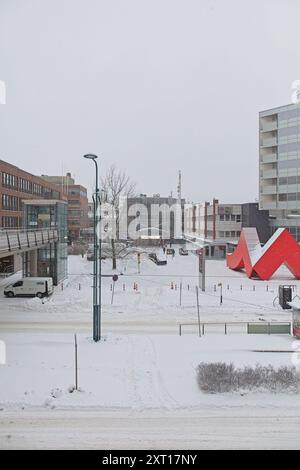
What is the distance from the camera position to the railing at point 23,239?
1193 centimetres

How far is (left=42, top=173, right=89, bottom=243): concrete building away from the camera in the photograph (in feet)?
122

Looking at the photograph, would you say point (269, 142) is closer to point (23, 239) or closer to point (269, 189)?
point (269, 189)

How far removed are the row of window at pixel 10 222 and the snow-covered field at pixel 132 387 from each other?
1092cm

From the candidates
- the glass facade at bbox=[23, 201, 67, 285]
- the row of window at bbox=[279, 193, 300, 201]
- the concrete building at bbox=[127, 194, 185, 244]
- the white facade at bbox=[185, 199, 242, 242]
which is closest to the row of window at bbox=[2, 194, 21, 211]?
the glass facade at bbox=[23, 201, 67, 285]

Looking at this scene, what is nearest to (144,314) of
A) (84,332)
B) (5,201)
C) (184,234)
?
(84,332)

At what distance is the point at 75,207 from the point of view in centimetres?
4162

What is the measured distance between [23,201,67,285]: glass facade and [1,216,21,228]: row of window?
3.97m

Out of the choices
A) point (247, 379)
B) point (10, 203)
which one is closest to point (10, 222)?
point (10, 203)

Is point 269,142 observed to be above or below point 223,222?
above

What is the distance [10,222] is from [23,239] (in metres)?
10.3

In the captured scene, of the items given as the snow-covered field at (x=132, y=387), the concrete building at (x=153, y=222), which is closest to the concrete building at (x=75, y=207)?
the concrete building at (x=153, y=222)

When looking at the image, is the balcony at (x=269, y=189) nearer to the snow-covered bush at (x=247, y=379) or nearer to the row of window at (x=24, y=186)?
the row of window at (x=24, y=186)

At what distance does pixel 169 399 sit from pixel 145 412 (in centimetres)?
50

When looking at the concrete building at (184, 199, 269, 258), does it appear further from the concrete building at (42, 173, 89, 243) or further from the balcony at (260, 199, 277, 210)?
the concrete building at (42, 173, 89, 243)
